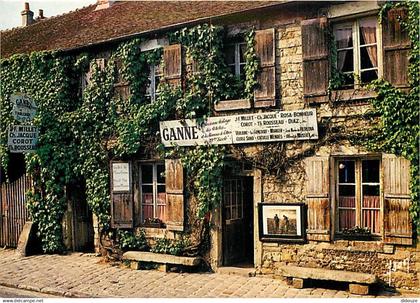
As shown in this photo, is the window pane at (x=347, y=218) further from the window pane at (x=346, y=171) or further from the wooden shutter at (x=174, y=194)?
the wooden shutter at (x=174, y=194)

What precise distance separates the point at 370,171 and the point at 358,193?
466 millimetres

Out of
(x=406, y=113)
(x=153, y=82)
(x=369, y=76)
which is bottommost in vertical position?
(x=406, y=113)

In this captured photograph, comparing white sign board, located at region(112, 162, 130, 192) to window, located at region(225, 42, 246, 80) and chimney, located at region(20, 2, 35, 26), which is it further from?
chimney, located at region(20, 2, 35, 26)

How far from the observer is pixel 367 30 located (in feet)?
27.9

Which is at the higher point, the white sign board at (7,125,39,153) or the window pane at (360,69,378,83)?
the window pane at (360,69,378,83)

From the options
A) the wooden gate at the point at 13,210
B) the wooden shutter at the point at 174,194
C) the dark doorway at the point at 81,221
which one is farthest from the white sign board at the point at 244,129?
the wooden gate at the point at 13,210

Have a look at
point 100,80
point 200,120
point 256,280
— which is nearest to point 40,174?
point 100,80

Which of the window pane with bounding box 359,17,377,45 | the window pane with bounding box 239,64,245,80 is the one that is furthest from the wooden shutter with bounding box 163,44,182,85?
the window pane with bounding box 359,17,377,45

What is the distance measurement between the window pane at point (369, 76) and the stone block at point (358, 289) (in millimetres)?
3703

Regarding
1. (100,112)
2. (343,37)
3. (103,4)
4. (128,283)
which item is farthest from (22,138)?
(343,37)

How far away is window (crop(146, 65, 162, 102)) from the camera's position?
10.7m

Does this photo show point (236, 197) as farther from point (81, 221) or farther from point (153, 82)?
point (81, 221)

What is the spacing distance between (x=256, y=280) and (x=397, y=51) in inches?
197

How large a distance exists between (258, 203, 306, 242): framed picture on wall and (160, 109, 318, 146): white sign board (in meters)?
1.34
